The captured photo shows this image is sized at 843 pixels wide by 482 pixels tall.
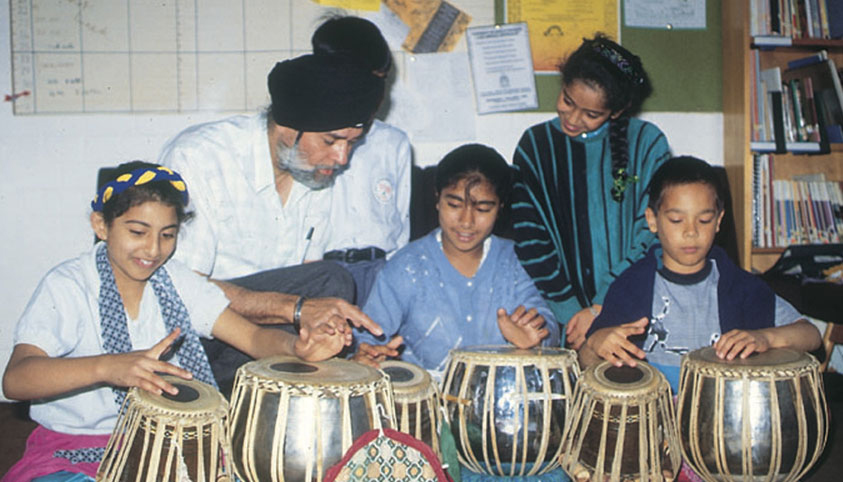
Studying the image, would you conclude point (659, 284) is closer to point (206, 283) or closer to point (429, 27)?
point (206, 283)

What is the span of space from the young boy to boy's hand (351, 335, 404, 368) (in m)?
0.58

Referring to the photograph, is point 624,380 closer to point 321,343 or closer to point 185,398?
point 321,343

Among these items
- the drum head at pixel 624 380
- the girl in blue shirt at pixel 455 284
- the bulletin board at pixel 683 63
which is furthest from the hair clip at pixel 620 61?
the drum head at pixel 624 380

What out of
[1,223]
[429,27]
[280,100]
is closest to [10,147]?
[1,223]

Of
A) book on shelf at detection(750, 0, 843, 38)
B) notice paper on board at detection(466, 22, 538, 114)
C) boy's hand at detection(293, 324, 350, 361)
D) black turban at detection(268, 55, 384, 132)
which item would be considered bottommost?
boy's hand at detection(293, 324, 350, 361)

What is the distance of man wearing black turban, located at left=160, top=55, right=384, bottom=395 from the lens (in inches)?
96.3

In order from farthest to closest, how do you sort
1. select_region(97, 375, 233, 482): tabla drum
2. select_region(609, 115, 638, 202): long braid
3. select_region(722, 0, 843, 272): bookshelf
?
select_region(722, 0, 843, 272): bookshelf < select_region(609, 115, 638, 202): long braid < select_region(97, 375, 233, 482): tabla drum

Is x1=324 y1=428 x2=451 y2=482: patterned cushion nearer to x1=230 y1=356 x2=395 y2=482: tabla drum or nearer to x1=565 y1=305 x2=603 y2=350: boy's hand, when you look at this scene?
x1=230 y1=356 x2=395 y2=482: tabla drum

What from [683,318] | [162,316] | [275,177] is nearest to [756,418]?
[683,318]

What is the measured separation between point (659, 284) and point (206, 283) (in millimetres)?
1353

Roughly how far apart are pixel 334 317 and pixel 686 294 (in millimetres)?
1074

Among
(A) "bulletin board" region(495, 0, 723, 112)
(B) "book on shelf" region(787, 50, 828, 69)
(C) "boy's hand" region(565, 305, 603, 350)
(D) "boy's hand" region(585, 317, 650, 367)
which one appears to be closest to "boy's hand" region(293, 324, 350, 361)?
(D) "boy's hand" region(585, 317, 650, 367)

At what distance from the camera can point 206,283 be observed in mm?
2113

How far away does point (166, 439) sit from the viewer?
62.7 inches
